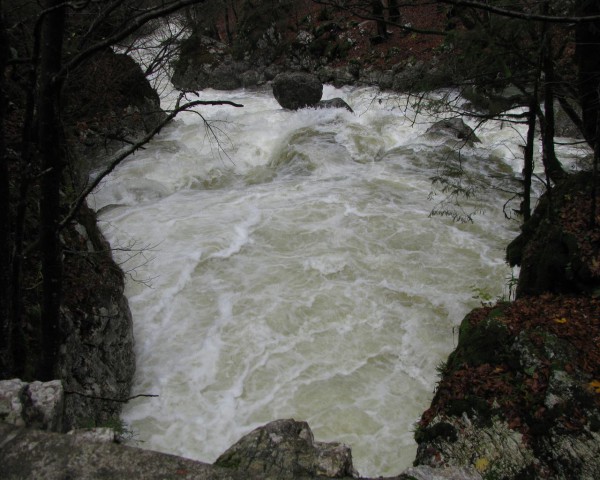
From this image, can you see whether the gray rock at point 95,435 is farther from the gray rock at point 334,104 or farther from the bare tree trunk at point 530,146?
the gray rock at point 334,104

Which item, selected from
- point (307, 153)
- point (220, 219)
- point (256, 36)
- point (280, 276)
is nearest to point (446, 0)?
point (280, 276)

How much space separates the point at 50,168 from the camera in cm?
252

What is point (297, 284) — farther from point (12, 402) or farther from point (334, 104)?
point (334, 104)

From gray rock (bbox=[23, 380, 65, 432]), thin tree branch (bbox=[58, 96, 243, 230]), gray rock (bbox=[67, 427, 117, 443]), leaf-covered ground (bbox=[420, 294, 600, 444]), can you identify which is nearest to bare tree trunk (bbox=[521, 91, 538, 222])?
leaf-covered ground (bbox=[420, 294, 600, 444])

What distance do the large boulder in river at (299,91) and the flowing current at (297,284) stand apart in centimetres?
475

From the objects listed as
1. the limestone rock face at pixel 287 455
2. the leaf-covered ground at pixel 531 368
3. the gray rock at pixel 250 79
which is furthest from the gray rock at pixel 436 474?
the gray rock at pixel 250 79

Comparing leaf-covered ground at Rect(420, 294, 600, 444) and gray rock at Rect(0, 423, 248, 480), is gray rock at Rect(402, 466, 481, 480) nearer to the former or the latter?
leaf-covered ground at Rect(420, 294, 600, 444)

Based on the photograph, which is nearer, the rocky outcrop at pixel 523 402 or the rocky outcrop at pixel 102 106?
the rocky outcrop at pixel 523 402

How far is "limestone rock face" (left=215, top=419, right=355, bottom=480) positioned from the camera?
104 inches

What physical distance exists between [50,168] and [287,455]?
231cm

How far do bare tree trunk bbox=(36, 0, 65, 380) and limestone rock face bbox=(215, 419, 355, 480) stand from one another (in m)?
1.49

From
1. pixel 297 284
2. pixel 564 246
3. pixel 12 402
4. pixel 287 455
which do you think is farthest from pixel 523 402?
pixel 297 284

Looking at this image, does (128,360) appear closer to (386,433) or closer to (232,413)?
(232,413)

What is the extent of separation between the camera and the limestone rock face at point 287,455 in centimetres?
264
